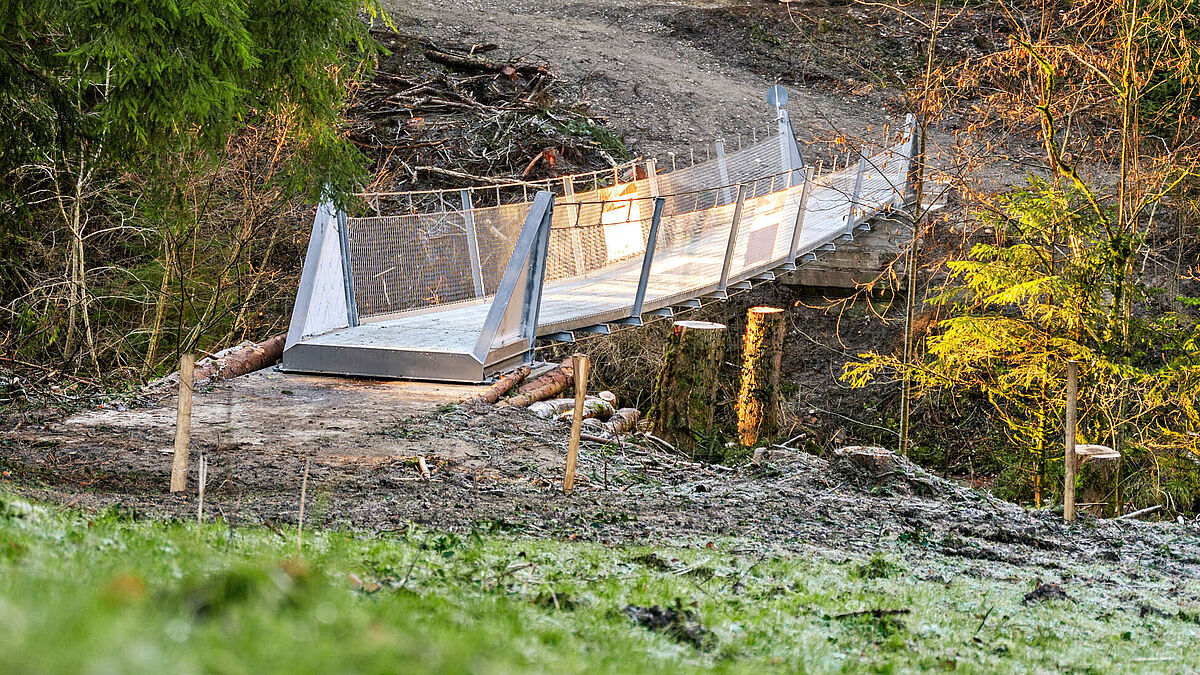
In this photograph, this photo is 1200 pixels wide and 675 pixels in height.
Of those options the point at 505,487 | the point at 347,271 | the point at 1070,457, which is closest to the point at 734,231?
the point at 347,271

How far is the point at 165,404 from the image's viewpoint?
940 centimetres

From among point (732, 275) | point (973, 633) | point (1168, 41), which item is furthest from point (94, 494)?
point (1168, 41)

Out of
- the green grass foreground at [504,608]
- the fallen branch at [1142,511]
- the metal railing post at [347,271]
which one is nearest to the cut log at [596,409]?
the metal railing post at [347,271]

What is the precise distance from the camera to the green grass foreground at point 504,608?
1697 millimetres

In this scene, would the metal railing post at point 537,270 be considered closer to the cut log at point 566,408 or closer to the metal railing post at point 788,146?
the cut log at point 566,408

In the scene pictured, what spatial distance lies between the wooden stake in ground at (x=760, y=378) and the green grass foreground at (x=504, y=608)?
6719 mm

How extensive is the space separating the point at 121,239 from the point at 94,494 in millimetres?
9109

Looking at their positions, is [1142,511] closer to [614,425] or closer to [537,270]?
[614,425]

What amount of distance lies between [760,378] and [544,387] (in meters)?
3.08

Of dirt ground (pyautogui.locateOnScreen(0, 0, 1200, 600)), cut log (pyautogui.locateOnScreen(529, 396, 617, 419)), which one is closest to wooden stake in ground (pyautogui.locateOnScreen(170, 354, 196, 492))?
dirt ground (pyautogui.locateOnScreen(0, 0, 1200, 600))

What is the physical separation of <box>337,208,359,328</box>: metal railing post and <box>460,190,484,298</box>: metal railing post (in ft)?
3.91

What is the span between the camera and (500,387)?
33.9ft

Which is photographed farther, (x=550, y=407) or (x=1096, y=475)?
(x=550, y=407)

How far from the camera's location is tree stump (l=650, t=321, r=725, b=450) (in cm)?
1145
